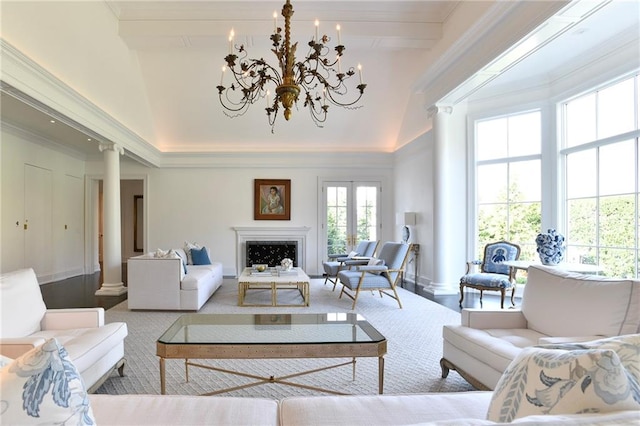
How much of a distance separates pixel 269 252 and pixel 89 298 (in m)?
3.78

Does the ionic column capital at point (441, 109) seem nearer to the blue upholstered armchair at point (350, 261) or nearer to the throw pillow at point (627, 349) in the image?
the blue upholstered armchair at point (350, 261)

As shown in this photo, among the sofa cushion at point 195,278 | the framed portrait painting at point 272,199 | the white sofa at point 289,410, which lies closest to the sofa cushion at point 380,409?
the white sofa at point 289,410

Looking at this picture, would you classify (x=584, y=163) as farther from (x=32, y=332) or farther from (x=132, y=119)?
(x=132, y=119)

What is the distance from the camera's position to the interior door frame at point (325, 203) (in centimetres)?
878

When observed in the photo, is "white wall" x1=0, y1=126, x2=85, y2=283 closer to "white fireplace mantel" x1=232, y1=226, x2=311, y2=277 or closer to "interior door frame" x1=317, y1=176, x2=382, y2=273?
"white fireplace mantel" x1=232, y1=226, x2=311, y2=277

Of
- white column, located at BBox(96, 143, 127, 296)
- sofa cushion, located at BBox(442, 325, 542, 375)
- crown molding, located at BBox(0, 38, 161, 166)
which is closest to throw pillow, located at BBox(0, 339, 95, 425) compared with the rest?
sofa cushion, located at BBox(442, 325, 542, 375)

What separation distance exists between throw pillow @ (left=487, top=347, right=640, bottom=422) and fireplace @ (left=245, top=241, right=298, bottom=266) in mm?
7684

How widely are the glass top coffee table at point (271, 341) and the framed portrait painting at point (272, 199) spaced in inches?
230

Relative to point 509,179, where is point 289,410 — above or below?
below

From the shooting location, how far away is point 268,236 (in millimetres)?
8656

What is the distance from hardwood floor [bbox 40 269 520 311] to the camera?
5414 millimetres

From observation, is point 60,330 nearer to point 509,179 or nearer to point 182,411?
point 182,411

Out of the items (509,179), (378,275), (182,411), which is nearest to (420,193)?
(509,179)

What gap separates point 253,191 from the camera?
872 cm
